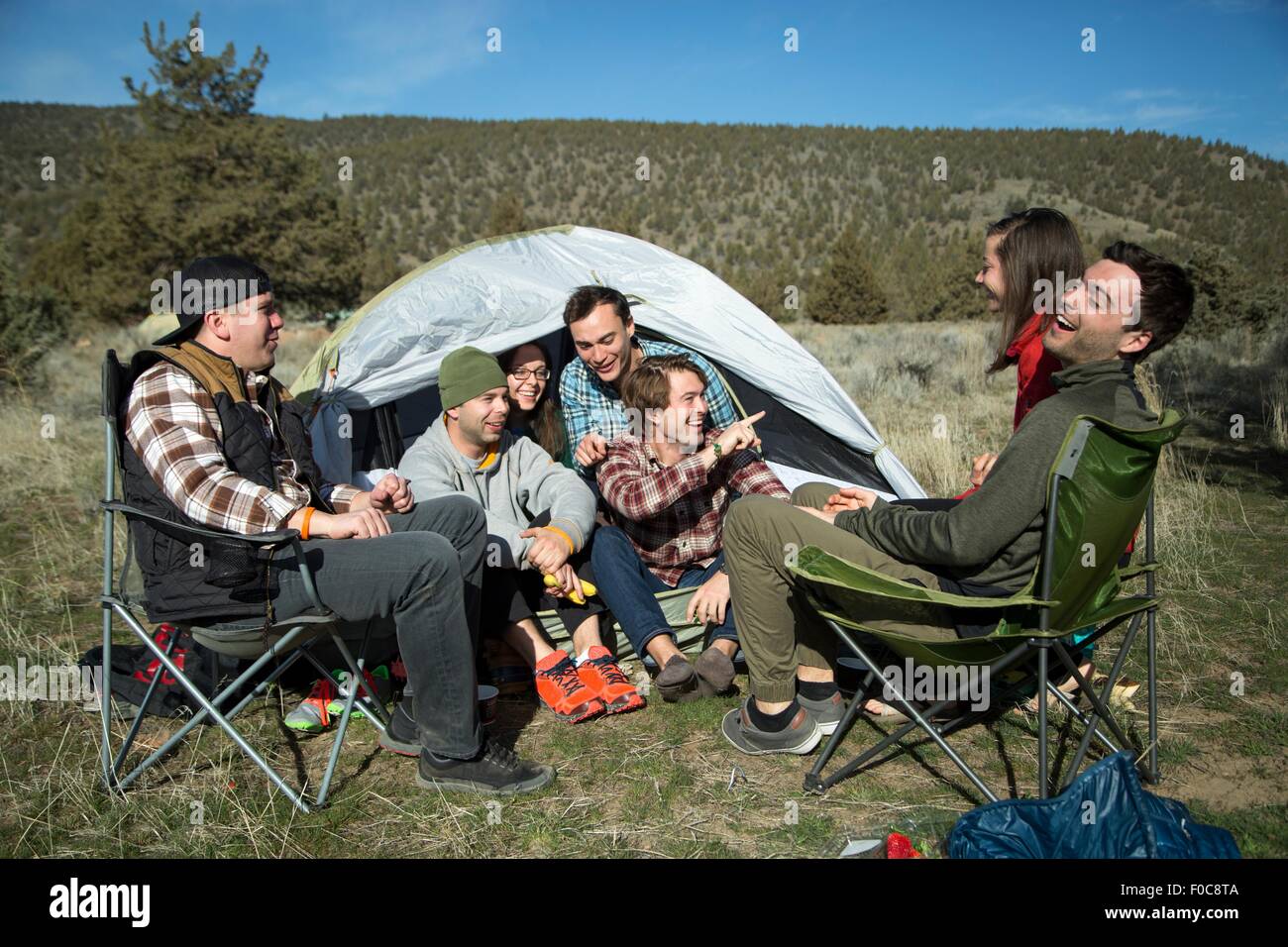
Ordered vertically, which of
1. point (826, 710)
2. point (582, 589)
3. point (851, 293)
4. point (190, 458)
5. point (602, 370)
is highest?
point (851, 293)

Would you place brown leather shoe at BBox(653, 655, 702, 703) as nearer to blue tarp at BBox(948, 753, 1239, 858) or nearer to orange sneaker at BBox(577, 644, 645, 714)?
orange sneaker at BBox(577, 644, 645, 714)

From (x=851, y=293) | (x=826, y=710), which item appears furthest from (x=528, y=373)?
(x=851, y=293)

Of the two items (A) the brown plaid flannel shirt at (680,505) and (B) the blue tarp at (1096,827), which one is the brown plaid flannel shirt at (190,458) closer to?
(A) the brown plaid flannel shirt at (680,505)

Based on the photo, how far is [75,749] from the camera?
122 inches

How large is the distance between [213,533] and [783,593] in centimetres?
166

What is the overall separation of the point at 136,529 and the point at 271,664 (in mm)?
1005

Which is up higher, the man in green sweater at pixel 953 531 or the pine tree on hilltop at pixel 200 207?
the pine tree on hilltop at pixel 200 207

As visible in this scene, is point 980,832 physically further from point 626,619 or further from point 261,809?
point 261,809

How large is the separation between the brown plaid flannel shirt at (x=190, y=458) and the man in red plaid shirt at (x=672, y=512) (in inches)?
50.7

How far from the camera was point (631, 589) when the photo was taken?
3.51 meters

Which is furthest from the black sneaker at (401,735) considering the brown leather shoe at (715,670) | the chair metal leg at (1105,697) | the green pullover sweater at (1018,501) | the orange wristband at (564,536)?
the chair metal leg at (1105,697)

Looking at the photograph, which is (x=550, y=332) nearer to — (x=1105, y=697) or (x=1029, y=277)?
(x=1029, y=277)

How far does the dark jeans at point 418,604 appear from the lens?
2.66 meters

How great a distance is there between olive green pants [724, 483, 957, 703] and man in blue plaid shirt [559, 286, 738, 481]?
1.19 m
